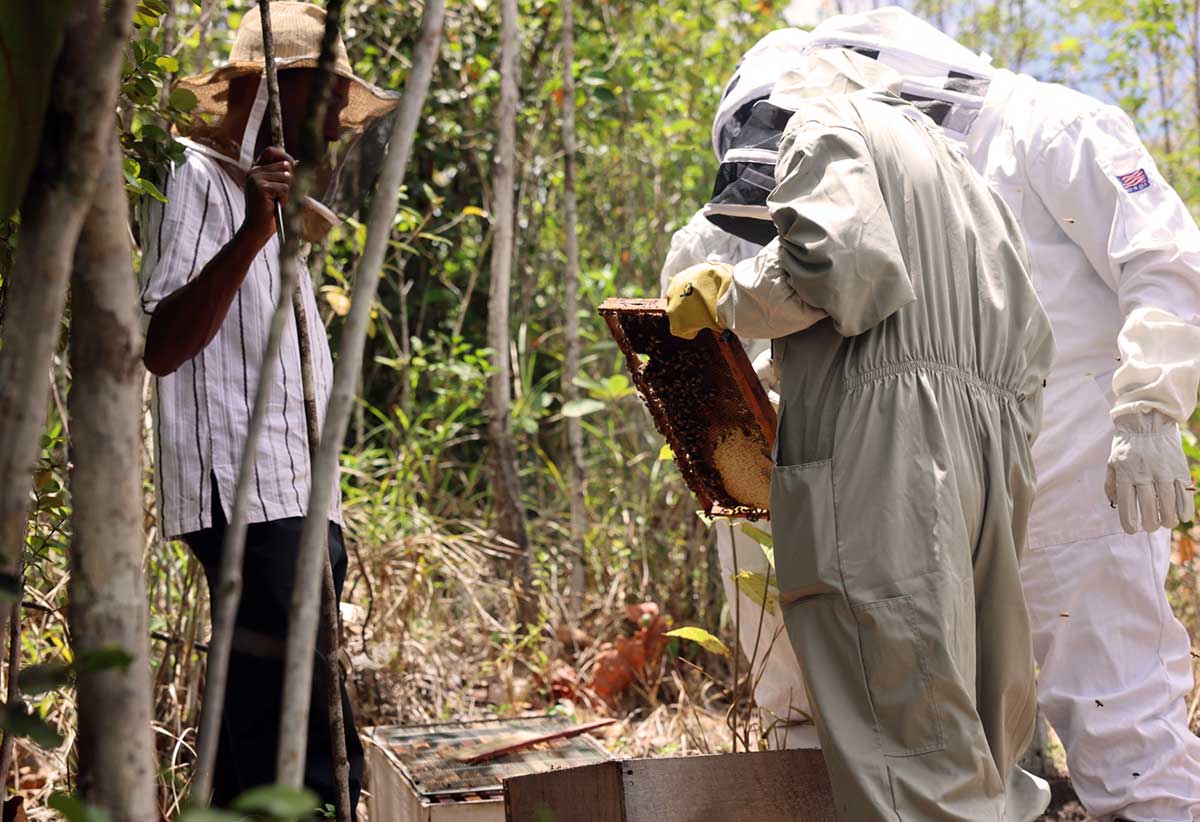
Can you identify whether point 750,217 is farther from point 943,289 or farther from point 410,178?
point 410,178

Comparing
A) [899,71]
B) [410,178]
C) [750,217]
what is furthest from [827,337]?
[410,178]

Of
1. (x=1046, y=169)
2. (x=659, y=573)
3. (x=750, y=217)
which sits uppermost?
(x=1046, y=169)

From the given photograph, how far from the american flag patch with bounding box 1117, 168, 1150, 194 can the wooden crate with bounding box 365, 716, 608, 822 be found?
1.79 m

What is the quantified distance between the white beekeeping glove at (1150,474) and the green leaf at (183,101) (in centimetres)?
199

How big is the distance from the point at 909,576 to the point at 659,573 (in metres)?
2.71

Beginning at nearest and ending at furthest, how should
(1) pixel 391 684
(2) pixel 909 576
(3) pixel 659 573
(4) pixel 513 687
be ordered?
(2) pixel 909 576, (1) pixel 391 684, (4) pixel 513 687, (3) pixel 659 573

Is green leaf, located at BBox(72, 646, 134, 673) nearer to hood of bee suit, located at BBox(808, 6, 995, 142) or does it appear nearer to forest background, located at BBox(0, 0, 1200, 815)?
forest background, located at BBox(0, 0, 1200, 815)

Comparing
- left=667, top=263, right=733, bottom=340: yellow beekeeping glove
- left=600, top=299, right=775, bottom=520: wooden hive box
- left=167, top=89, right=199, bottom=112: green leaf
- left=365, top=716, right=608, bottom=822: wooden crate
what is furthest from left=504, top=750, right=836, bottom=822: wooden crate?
left=167, top=89, right=199, bottom=112: green leaf

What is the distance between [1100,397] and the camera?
2.80m

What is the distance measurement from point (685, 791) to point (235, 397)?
1089 millimetres

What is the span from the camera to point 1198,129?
602cm

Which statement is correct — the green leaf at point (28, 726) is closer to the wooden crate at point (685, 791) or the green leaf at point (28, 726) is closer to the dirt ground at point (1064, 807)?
the wooden crate at point (685, 791)

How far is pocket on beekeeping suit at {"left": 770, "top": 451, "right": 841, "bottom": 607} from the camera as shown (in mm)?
1974

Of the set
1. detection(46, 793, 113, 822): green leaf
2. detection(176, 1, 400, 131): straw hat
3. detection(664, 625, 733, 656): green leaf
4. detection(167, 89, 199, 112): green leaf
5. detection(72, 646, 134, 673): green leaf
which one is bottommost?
detection(664, 625, 733, 656): green leaf
